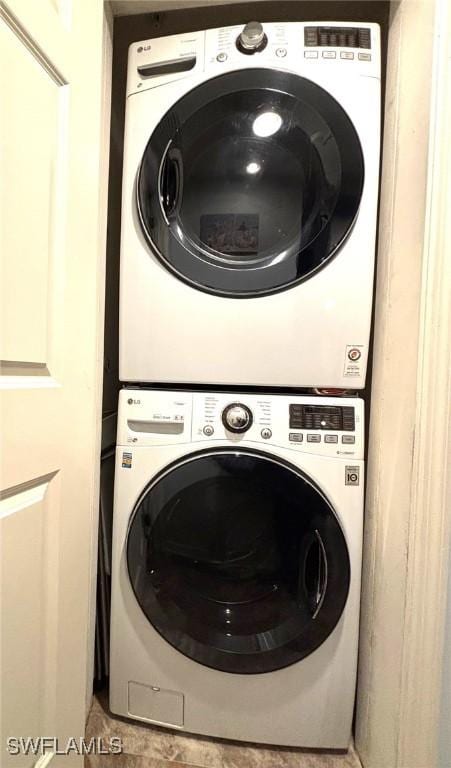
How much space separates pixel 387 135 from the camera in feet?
2.87

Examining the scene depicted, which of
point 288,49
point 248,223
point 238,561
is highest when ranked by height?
point 288,49

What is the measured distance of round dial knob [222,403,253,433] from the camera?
85 cm

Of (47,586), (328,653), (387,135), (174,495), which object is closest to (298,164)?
(387,135)

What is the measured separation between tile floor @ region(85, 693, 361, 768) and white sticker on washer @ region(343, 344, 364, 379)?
3.02ft

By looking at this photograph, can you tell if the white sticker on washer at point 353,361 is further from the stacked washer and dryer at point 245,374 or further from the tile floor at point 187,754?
the tile floor at point 187,754

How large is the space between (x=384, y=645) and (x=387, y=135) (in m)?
1.19

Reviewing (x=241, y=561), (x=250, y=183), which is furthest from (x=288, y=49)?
(x=241, y=561)

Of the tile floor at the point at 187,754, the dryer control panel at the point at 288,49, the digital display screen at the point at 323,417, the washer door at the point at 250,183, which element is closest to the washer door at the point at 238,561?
the digital display screen at the point at 323,417

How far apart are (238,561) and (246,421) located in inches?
13.3

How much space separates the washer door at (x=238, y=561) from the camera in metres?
0.82

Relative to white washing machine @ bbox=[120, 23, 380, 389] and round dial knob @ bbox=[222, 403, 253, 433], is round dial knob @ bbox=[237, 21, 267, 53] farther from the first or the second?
round dial knob @ bbox=[222, 403, 253, 433]

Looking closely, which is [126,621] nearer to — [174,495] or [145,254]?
[174,495]

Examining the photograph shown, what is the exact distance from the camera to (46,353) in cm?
65

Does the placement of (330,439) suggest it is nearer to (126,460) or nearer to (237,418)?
(237,418)
